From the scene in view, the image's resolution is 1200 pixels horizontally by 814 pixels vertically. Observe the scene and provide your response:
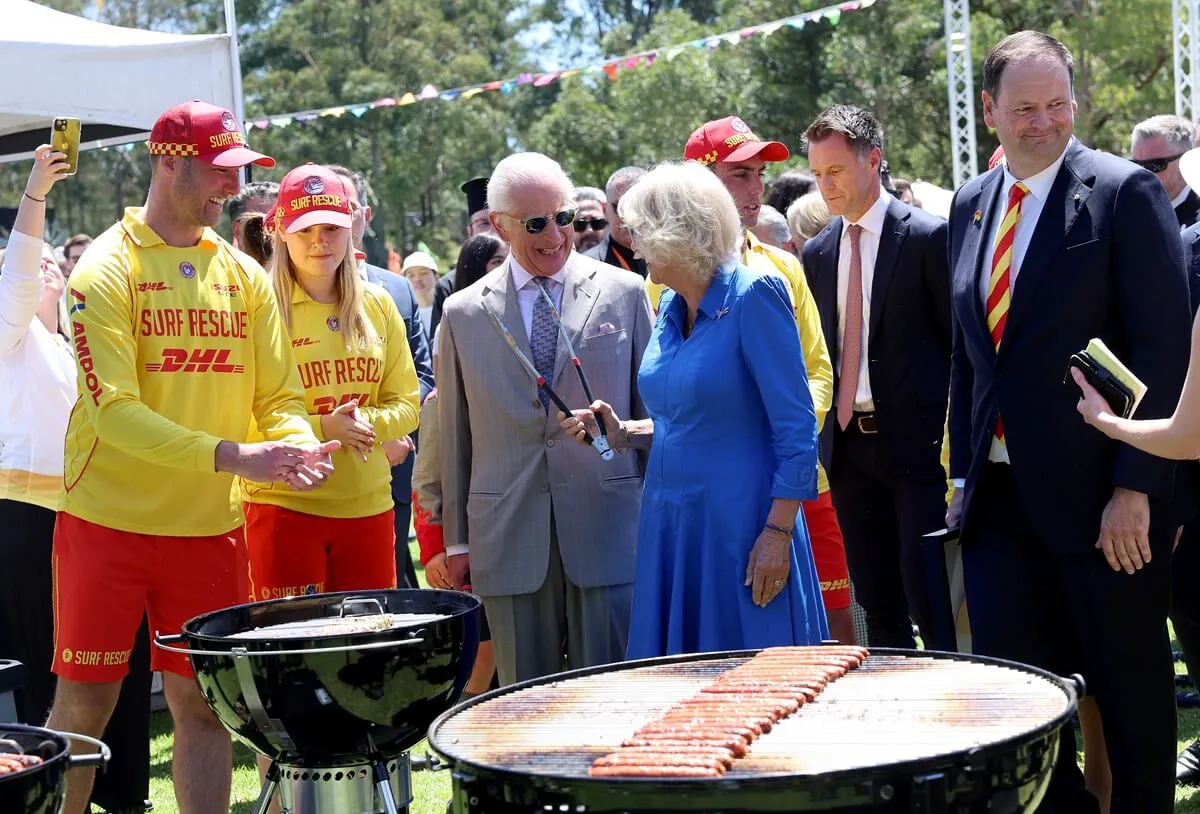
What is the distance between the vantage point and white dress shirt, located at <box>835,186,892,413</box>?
5449mm

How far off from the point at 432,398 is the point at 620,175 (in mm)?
2522

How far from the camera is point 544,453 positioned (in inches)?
184

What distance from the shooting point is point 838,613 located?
18.3 feet

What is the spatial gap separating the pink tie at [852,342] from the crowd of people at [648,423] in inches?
0.5

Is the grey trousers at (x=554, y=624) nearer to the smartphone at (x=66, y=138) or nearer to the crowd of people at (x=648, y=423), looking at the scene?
the crowd of people at (x=648, y=423)

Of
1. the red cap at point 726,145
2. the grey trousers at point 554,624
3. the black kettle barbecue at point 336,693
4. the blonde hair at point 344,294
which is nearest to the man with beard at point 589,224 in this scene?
the red cap at point 726,145

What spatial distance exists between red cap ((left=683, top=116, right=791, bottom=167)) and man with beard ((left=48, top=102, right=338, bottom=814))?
1819 millimetres

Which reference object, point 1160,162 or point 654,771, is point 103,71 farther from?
point 654,771

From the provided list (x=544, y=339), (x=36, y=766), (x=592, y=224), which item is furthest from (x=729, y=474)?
(x=592, y=224)

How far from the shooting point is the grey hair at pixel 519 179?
15.2ft

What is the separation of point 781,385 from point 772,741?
65.7 inches

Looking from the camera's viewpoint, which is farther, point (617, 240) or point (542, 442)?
point (617, 240)

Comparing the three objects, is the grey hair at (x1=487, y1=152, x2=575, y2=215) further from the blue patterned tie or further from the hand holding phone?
the hand holding phone

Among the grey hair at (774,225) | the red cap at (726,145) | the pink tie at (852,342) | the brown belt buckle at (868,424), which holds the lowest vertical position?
the brown belt buckle at (868,424)
